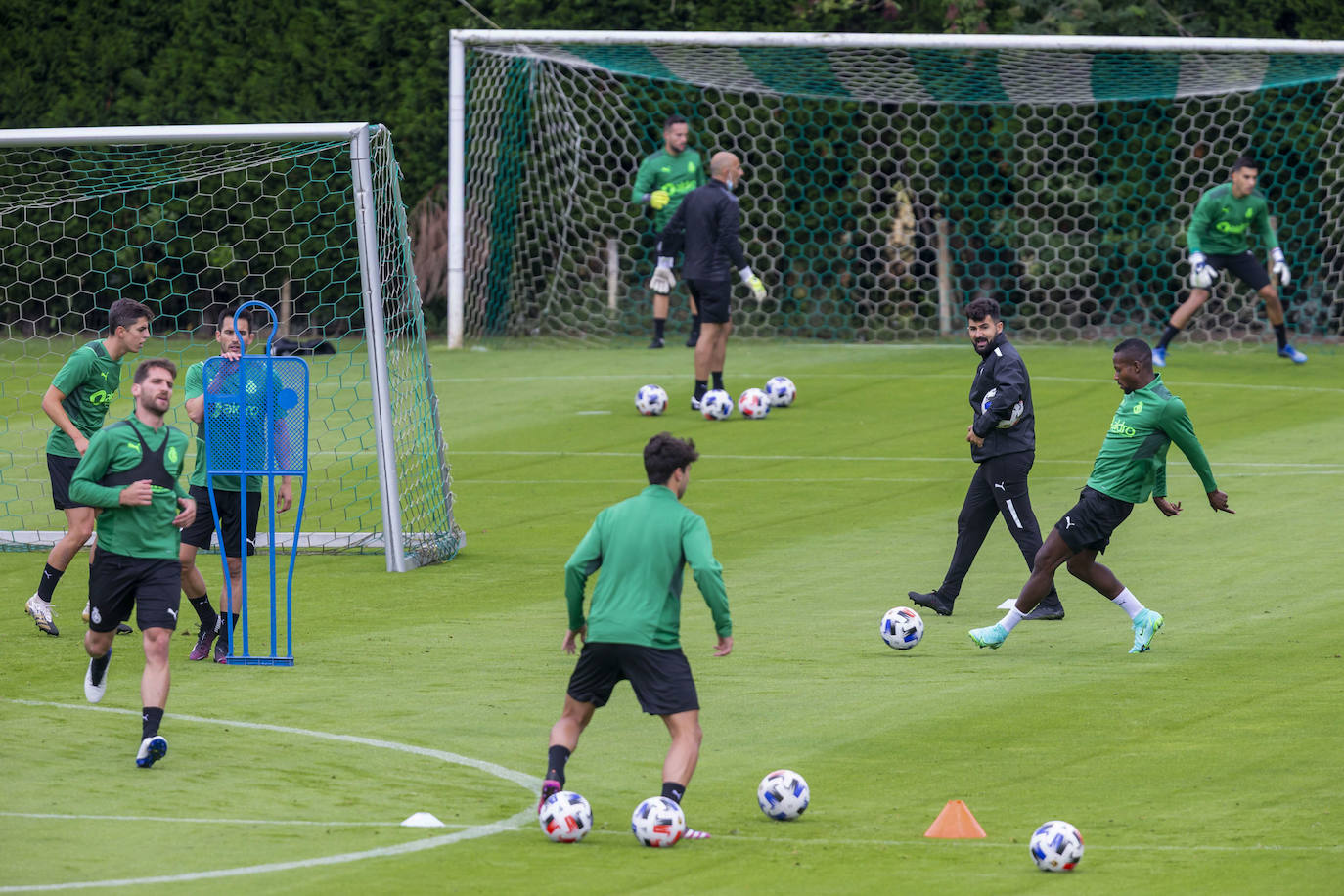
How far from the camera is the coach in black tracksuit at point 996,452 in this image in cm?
1240

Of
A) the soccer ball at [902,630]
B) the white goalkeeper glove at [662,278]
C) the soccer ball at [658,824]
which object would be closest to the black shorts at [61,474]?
the soccer ball at [902,630]

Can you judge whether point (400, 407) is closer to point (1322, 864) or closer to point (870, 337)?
point (1322, 864)

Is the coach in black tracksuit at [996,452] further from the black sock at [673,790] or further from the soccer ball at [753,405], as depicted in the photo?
the soccer ball at [753,405]

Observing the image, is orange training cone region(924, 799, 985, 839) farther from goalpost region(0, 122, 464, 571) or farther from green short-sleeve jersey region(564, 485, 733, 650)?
Answer: goalpost region(0, 122, 464, 571)

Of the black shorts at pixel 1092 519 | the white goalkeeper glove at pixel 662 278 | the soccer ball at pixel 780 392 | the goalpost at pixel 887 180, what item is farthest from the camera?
the goalpost at pixel 887 180

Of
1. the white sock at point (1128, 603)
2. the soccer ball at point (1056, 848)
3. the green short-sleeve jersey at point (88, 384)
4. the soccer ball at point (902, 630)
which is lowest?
the soccer ball at point (902, 630)

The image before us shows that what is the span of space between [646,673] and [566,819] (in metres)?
0.70

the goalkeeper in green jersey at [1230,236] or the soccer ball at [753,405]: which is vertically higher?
the goalkeeper in green jersey at [1230,236]

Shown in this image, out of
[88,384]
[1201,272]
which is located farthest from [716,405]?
[88,384]

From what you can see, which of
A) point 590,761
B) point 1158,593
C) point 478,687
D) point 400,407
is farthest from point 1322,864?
point 400,407

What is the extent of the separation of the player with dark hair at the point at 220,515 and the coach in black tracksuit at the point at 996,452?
4226 millimetres

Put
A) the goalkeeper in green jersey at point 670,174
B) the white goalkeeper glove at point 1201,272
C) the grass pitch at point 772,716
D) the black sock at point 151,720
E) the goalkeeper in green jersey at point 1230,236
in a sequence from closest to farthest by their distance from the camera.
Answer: the grass pitch at point 772,716 < the black sock at point 151,720 < the white goalkeeper glove at point 1201,272 < the goalkeeper in green jersey at point 1230,236 < the goalkeeper in green jersey at point 670,174

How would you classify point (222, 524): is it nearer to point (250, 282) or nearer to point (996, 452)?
point (996, 452)

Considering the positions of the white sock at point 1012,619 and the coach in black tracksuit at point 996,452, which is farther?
the coach in black tracksuit at point 996,452
